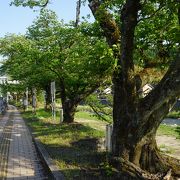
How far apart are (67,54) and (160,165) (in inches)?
432

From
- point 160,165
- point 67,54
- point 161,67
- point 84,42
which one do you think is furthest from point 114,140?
point 67,54

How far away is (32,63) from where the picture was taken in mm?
21219

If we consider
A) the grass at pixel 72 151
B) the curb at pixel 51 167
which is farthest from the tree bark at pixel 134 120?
the curb at pixel 51 167

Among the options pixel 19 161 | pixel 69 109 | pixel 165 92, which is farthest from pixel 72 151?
pixel 69 109

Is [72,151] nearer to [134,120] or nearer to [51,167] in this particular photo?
[51,167]

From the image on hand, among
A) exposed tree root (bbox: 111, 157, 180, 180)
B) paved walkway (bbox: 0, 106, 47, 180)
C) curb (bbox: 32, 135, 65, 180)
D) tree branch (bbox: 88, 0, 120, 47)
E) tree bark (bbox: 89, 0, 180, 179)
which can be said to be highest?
tree branch (bbox: 88, 0, 120, 47)

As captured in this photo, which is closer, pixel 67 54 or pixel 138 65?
pixel 138 65

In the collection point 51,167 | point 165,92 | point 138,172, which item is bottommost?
point 51,167

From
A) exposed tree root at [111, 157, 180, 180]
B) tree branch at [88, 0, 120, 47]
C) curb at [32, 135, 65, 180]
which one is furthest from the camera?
tree branch at [88, 0, 120, 47]

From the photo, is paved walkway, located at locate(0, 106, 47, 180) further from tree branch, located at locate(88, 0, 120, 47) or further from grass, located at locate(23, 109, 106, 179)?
tree branch, located at locate(88, 0, 120, 47)

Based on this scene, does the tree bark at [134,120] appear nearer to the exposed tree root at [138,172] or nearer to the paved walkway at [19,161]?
the exposed tree root at [138,172]

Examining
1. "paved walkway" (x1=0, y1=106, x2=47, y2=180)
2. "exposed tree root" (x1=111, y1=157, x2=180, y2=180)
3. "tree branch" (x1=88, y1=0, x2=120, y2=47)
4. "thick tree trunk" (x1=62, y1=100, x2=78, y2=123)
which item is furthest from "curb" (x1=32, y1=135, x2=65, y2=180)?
"thick tree trunk" (x1=62, y1=100, x2=78, y2=123)

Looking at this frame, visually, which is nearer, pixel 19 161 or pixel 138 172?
pixel 138 172

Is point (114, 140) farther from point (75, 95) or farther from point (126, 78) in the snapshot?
point (75, 95)
